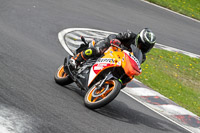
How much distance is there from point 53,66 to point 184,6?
14.0 meters

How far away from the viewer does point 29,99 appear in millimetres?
6168

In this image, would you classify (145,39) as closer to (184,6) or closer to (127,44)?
(127,44)

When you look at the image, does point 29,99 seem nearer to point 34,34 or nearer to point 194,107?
point 194,107

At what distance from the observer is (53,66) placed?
9.18m

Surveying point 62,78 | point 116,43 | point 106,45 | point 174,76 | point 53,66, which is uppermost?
point 116,43

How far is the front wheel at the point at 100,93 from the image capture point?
653 cm

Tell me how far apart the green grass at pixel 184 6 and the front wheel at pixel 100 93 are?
1435 centimetres

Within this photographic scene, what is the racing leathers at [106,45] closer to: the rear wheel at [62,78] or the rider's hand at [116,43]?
the rider's hand at [116,43]

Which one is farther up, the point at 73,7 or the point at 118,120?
the point at 118,120

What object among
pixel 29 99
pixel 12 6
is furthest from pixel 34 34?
pixel 29 99

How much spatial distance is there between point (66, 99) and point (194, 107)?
4.17 m

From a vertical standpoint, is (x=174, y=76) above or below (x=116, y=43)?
below

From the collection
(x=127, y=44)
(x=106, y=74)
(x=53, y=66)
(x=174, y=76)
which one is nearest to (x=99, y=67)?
(x=106, y=74)

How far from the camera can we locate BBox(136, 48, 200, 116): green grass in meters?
10.3
